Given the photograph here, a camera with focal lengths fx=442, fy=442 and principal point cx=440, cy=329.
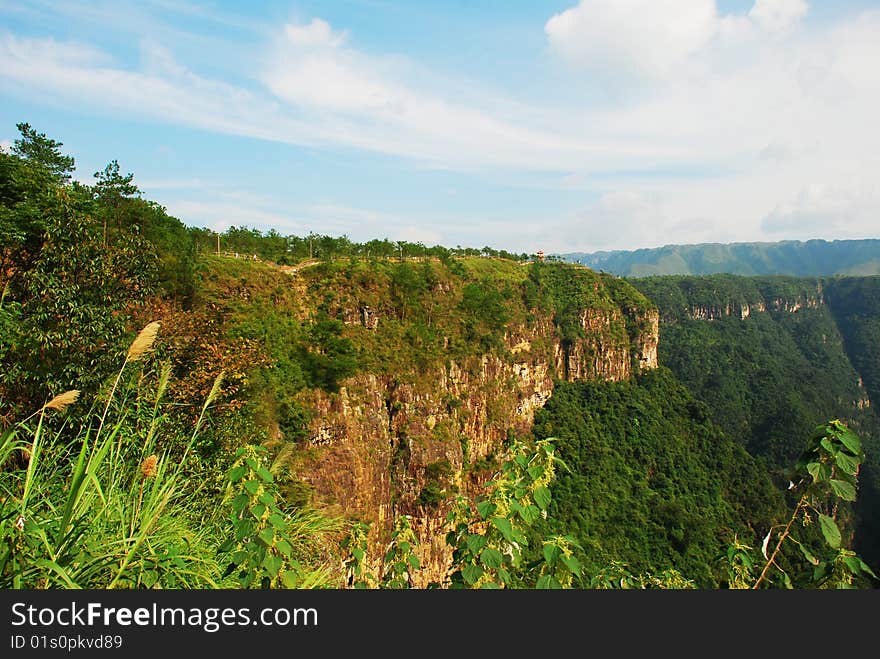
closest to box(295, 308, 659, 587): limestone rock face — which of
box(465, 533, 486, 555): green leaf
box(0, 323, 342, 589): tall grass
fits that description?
box(0, 323, 342, 589): tall grass

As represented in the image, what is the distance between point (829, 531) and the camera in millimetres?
2355

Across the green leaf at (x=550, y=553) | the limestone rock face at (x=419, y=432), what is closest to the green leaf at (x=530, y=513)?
the green leaf at (x=550, y=553)

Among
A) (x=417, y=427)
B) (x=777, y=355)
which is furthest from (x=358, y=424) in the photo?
(x=777, y=355)

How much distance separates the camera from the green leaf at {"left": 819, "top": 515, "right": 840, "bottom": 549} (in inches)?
92.3

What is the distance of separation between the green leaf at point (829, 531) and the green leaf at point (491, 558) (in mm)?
1718

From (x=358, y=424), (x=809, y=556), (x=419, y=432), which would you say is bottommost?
(x=419, y=432)

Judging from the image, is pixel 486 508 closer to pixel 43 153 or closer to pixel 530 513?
pixel 530 513

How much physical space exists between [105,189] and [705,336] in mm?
101759

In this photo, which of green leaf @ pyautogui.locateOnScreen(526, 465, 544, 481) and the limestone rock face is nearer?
green leaf @ pyautogui.locateOnScreen(526, 465, 544, 481)

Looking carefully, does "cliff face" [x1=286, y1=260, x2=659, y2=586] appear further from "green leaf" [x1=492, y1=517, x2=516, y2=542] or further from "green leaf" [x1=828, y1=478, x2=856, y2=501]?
"green leaf" [x1=828, y1=478, x2=856, y2=501]

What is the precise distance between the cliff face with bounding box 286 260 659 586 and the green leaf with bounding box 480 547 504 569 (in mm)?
10265

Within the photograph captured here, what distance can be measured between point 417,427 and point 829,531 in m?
25.3

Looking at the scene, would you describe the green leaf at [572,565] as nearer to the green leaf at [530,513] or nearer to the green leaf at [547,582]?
the green leaf at [547,582]

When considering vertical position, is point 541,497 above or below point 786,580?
above
